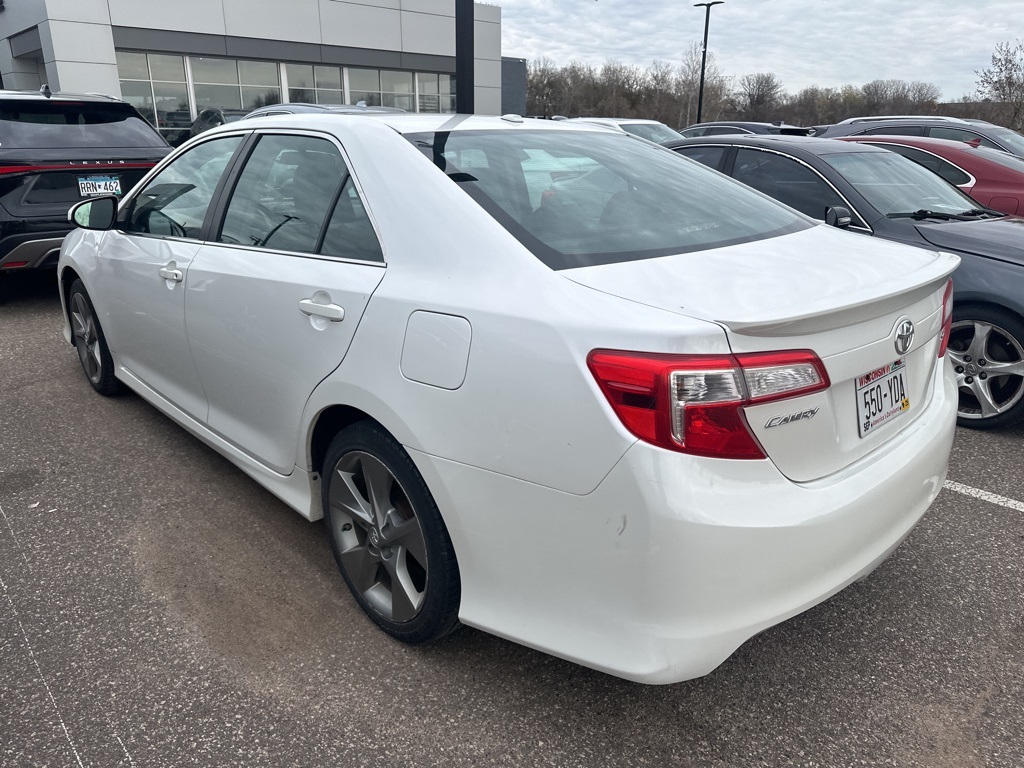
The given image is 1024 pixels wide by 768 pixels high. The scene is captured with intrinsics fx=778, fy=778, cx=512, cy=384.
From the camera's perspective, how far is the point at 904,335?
2082mm

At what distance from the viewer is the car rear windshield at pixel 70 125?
614 cm

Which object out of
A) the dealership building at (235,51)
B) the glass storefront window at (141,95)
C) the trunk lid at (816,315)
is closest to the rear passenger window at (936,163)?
the trunk lid at (816,315)

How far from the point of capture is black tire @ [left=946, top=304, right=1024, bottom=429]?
160 inches

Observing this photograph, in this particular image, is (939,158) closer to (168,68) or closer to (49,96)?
(49,96)

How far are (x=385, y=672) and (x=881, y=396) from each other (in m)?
1.62

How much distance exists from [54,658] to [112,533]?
31.3 inches

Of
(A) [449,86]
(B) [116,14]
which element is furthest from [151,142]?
(A) [449,86]

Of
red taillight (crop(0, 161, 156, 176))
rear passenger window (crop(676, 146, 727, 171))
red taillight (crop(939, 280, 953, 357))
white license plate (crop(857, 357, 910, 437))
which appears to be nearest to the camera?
white license plate (crop(857, 357, 910, 437))

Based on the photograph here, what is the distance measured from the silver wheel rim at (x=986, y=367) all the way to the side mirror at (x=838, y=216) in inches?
33.7

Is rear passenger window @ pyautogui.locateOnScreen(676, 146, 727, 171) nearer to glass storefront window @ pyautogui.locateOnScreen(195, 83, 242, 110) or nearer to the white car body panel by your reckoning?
the white car body panel

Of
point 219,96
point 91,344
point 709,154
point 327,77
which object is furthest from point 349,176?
point 327,77

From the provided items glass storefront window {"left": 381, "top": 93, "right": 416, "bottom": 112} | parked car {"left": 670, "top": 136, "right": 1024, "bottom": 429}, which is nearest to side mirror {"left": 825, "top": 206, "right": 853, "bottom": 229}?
parked car {"left": 670, "top": 136, "right": 1024, "bottom": 429}

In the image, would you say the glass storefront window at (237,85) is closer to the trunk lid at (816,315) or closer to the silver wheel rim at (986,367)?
the silver wheel rim at (986,367)

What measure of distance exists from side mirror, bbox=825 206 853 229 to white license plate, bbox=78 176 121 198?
218 inches
